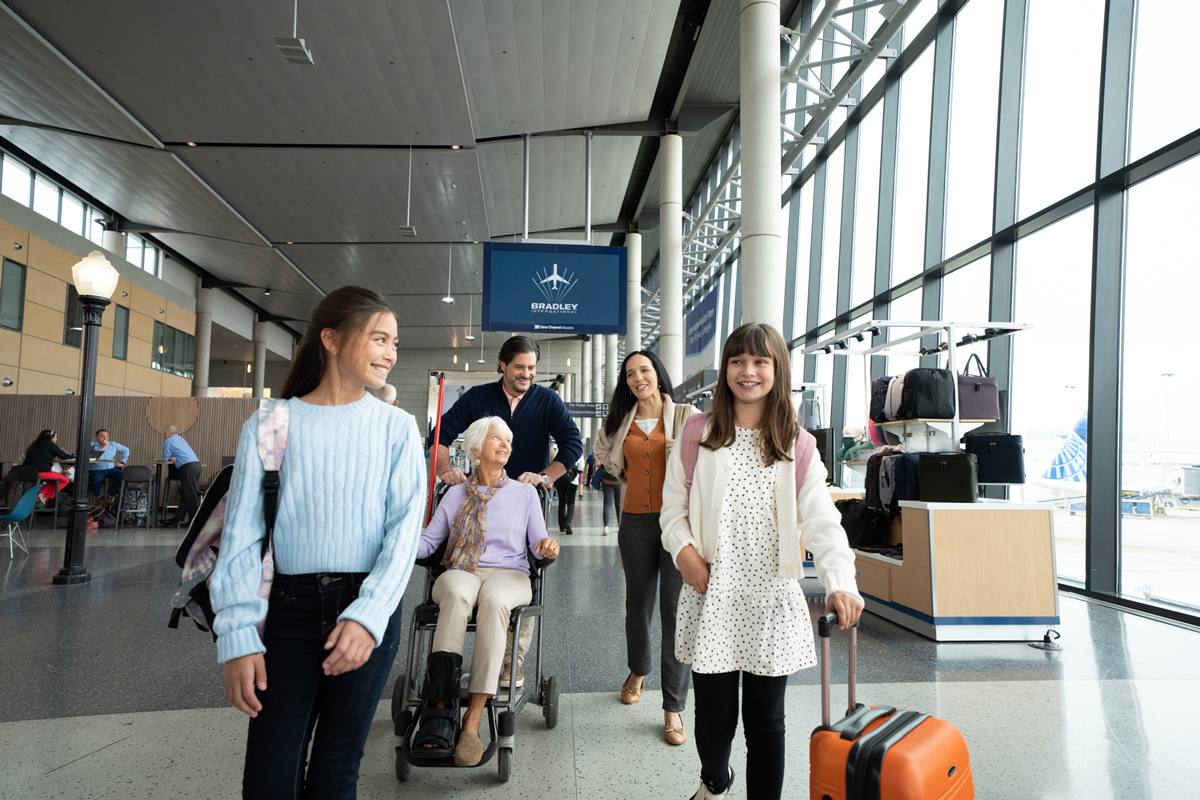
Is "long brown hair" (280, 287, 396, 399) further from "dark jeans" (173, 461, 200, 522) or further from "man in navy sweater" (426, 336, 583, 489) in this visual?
"dark jeans" (173, 461, 200, 522)

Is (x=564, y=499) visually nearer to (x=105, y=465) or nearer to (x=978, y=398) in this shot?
(x=978, y=398)

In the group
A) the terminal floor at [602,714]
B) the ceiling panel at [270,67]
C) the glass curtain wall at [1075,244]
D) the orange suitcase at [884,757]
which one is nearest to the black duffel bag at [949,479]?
the glass curtain wall at [1075,244]

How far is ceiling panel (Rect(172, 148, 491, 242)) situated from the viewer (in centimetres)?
1089

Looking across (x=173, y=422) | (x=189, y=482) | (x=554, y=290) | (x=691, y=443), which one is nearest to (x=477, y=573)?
(x=691, y=443)

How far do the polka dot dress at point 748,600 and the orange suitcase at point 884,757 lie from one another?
169 millimetres

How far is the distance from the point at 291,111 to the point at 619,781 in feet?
32.1

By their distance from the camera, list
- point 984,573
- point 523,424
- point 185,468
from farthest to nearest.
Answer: point 185,468
point 984,573
point 523,424

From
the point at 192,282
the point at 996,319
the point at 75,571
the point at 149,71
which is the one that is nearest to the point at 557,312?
the point at 996,319

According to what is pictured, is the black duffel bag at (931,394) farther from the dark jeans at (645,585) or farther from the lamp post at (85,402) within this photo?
the lamp post at (85,402)

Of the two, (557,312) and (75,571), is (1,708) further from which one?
(557,312)

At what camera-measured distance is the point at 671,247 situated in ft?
37.6

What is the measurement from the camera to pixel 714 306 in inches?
414

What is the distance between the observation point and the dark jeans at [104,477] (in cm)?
1147

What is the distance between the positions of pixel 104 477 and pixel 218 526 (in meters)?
12.8
